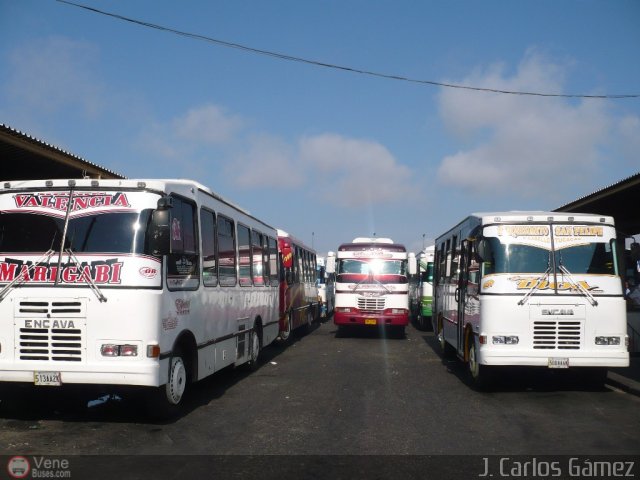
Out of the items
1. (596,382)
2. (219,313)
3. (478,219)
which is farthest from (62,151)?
(596,382)

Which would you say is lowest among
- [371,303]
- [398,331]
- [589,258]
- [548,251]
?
[398,331]

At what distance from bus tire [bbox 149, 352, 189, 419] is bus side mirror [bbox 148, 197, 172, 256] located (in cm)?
141

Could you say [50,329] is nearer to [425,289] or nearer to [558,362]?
[558,362]

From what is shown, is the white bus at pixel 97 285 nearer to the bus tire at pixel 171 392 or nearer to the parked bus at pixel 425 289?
the bus tire at pixel 171 392

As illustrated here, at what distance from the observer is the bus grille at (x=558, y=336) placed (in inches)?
409

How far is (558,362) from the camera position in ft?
33.8

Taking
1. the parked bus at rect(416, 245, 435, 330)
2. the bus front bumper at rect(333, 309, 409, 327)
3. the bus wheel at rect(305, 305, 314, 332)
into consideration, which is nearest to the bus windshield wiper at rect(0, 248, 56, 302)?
the bus front bumper at rect(333, 309, 409, 327)

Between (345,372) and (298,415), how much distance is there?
14.4ft

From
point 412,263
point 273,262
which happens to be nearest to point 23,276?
point 273,262

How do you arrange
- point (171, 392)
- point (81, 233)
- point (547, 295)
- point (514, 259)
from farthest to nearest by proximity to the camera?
point (514, 259), point (547, 295), point (171, 392), point (81, 233)

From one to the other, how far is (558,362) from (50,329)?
292 inches

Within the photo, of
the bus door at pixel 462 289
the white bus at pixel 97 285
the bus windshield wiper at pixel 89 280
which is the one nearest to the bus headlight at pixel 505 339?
the bus door at pixel 462 289

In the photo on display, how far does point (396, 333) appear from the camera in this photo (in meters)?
23.5

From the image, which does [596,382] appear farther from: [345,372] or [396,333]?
[396,333]
